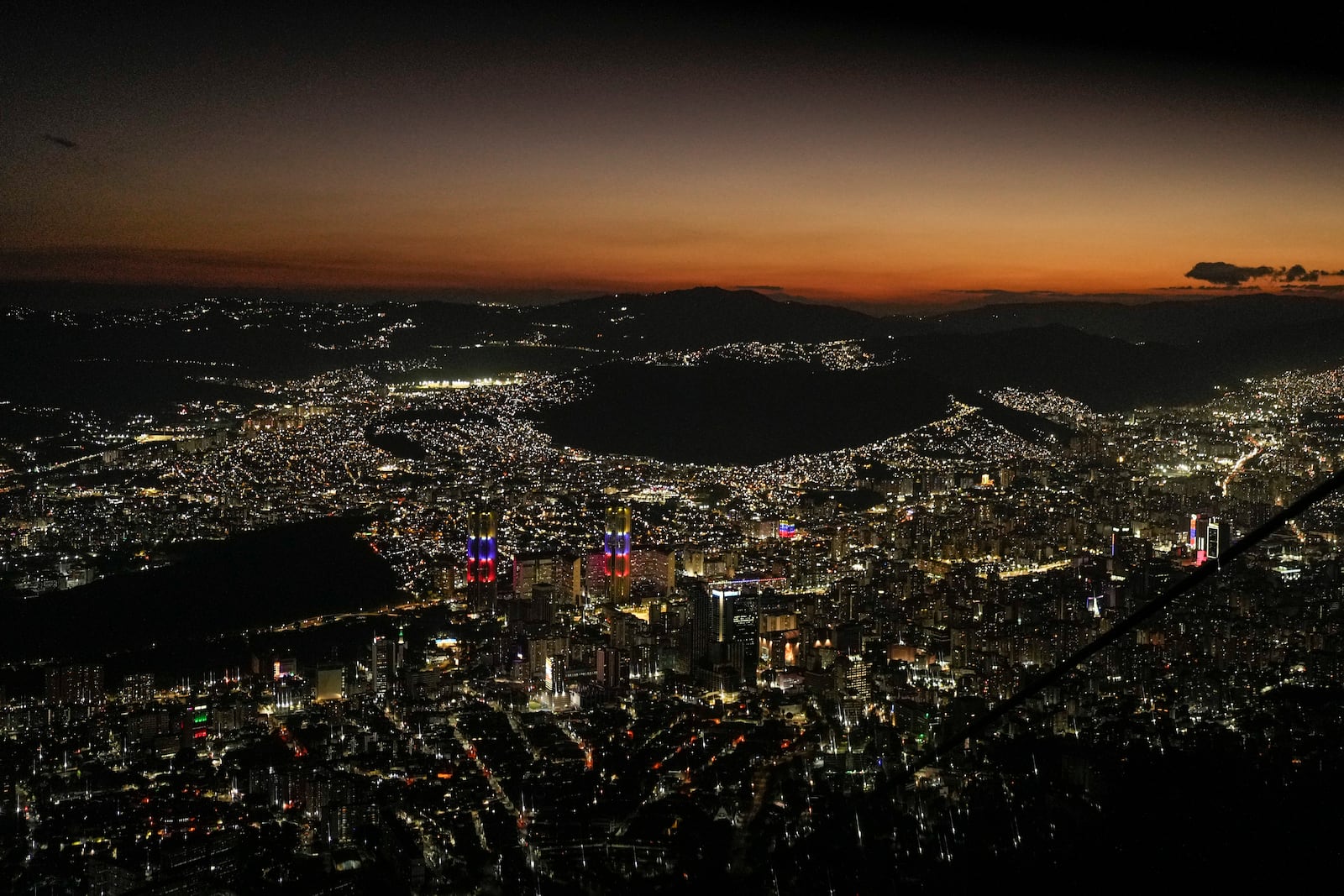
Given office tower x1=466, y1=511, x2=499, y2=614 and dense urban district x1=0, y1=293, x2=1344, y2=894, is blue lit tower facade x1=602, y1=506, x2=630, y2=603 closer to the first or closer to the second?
dense urban district x1=0, y1=293, x2=1344, y2=894

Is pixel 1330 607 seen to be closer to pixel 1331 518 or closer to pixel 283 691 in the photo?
pixel 1331 518

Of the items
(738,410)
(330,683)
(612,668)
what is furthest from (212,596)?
(738,410)

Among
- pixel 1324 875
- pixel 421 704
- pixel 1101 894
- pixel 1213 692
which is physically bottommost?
pixel 421 704

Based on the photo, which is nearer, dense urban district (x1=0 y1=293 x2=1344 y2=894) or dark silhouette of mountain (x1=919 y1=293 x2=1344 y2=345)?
dense urban district (x1=0 y1=293 x2=1344 y2=894)

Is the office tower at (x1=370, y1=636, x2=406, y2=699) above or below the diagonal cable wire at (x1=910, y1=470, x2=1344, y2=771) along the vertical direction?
below

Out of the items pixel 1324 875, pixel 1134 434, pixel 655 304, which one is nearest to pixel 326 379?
pixel 655 304

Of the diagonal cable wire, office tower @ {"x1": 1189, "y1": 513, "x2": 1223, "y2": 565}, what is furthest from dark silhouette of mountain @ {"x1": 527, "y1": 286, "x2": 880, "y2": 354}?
the diagonal cable wire
